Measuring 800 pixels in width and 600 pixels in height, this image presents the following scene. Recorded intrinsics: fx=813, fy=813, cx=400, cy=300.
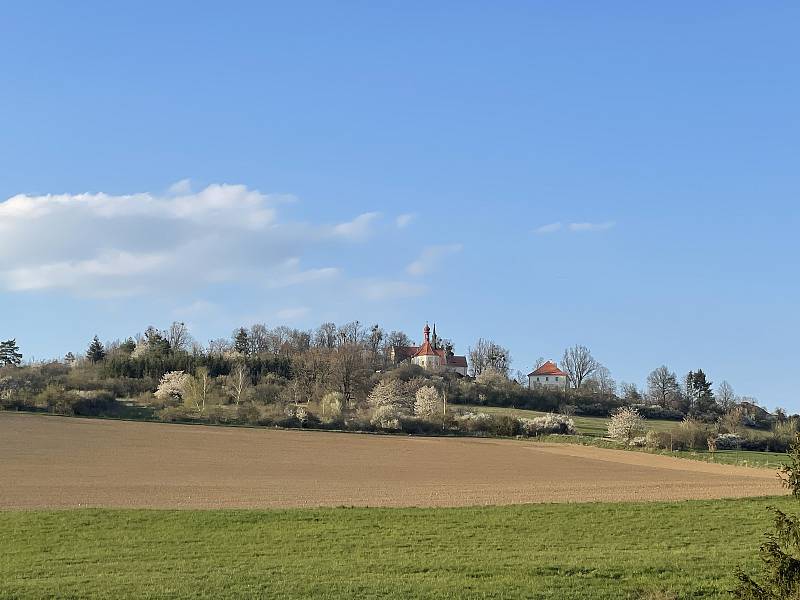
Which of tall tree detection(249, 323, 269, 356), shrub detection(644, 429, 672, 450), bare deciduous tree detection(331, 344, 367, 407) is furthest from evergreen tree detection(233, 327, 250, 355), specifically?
shrub detection(644, 429, 672, 450)

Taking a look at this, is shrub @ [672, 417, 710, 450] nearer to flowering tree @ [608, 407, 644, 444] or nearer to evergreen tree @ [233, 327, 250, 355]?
flowering tree @ [608, 407, 644, 444]

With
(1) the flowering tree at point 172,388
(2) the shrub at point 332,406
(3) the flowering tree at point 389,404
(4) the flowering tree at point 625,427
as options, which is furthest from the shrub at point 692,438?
(1) the flowering tree at point 172,388

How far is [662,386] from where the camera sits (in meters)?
169

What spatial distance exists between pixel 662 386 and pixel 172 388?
103434mm

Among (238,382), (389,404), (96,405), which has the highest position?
(238,382)

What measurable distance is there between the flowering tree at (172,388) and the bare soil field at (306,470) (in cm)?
2319

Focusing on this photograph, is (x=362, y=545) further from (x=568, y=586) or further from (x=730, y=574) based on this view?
(x=730, y=574)

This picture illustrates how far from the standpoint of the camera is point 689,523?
28203mm

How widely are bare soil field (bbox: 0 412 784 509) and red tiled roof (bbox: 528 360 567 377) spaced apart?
108m

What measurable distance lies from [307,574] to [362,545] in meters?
5.20

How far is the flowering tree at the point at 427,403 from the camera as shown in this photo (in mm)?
100188

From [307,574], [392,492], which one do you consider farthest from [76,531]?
[392,492]

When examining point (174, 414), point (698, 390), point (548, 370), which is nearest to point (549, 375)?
point (548, 370)

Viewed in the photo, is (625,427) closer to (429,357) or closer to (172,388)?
(172,388)
